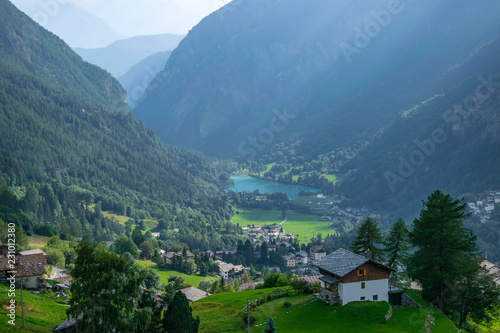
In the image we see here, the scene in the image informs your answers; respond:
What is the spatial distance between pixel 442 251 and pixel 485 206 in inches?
6037

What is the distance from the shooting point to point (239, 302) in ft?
165

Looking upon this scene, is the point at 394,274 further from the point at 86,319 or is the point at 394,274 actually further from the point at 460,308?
the point at 86,319

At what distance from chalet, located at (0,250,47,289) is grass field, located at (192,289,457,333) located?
21.5 meters

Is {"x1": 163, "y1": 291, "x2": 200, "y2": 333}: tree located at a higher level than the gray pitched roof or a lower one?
lower

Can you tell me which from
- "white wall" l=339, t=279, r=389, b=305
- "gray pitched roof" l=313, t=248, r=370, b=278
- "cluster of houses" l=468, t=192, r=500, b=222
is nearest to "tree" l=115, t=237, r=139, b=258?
"gray pitched roof" l=313, t=248, r=370, b=278

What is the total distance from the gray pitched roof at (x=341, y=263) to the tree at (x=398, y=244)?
9.81m

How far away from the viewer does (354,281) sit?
4184 centimetres

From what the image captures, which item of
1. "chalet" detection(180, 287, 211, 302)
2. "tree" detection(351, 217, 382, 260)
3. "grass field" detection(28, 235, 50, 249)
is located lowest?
"chalet" detection(180, 287, 211, 302)

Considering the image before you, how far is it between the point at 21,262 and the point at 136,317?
2712 cm

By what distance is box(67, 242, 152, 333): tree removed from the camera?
30.1 m

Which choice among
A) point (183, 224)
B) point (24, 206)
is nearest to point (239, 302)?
point (24, 206)

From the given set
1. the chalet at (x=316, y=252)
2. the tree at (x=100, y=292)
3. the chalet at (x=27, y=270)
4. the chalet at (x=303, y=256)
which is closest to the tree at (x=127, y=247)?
the chalet at (x=303, y=256)

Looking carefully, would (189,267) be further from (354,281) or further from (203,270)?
(354,281)

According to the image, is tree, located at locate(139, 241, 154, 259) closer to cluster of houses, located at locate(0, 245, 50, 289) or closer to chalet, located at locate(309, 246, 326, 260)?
chalet, located at locate(309, 246, 326, 260)
